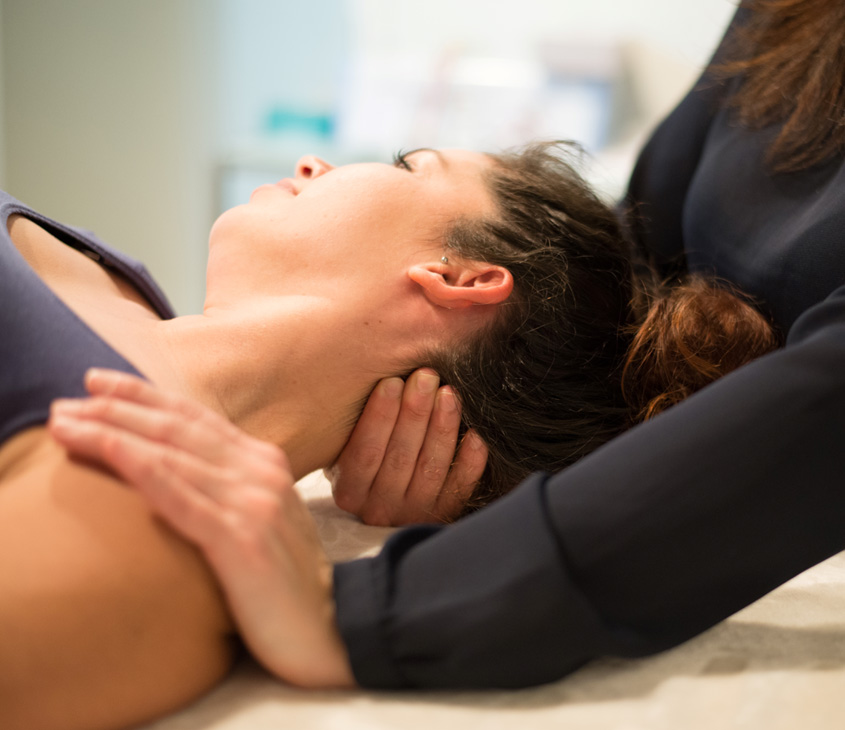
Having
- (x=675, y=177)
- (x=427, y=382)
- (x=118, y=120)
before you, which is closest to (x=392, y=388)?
(x=427, y=382)

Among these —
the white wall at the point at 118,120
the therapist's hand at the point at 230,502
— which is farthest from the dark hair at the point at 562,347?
the white wall at the point at 118,120

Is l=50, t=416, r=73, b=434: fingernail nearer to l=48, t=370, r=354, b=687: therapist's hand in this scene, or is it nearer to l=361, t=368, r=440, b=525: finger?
l=48, t=370, r=354, b=687: therapist's hand

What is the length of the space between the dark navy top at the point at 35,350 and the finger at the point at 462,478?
412mm

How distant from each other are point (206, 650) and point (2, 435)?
255mm

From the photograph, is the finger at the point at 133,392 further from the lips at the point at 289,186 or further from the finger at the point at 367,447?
the lips at the point at 289,186

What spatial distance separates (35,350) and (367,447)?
0.39 meters

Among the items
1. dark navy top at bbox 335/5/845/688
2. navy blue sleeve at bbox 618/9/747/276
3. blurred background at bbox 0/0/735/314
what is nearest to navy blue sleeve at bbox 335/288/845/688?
dark navy top at bbox 335/5/845/688

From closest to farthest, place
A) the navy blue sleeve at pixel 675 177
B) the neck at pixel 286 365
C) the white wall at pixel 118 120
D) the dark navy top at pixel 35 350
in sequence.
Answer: the dark navy top at pixel 35 350
the neck at pixel 286 365
the navy blue sleeve at pixel 675 177
the white wall at pixel 118 120

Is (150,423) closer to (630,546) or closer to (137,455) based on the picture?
(137,455)

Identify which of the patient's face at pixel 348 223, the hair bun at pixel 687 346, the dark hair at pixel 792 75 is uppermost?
the dark hair at pixel 792 75

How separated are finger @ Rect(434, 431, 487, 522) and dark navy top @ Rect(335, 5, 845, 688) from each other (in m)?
0.28

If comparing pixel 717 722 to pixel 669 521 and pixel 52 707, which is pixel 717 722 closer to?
pixel 669 521

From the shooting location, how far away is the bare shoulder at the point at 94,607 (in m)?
0.53

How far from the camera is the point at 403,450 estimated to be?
3.05 feet
